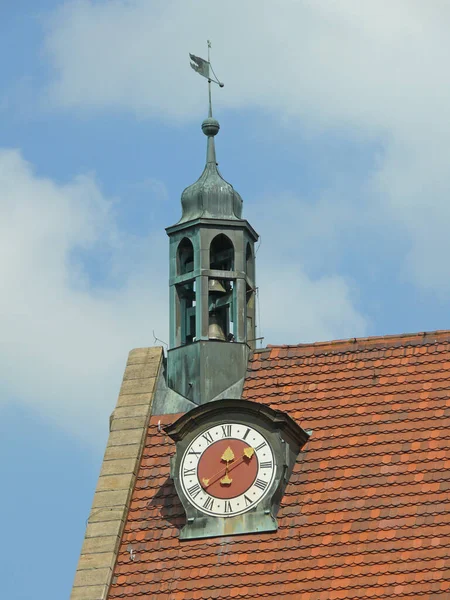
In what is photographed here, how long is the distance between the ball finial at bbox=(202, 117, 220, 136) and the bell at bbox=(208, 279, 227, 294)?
11.1 ft

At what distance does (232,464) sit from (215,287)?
452cm

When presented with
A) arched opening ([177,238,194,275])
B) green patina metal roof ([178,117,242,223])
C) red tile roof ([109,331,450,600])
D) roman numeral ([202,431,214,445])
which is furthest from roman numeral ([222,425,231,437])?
green patina metal roof ([178,117,242,223])

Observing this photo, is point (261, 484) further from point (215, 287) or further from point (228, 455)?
point (215, 287)

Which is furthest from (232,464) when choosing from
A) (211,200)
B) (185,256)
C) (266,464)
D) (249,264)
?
(211,200)

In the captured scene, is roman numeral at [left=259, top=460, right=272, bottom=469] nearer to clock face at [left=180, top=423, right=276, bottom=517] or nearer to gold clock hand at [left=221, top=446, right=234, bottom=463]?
clock face at [left=180, top=423, right=276, bottom=517]

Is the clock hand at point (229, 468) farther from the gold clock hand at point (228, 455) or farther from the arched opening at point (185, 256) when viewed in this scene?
the arched opening at point (185, 256)

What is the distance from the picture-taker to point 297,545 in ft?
140

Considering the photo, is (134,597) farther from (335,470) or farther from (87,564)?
(335,470)

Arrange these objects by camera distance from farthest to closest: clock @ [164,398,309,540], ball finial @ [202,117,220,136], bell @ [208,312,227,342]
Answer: ball finial @ [202,117,220,136] < bell @ [208,312,227,342] < clock @ [164,398,309,540]

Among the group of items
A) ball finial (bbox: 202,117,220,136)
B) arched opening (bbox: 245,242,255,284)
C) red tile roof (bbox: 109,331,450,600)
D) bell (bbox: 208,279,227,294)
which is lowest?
red tile roof (bbox: 109,331,450,600)

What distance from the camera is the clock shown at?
43594 mm

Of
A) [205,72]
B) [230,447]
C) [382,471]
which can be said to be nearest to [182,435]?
[230,447]

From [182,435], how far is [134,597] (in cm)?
336

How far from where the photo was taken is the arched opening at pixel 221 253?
47375mm
